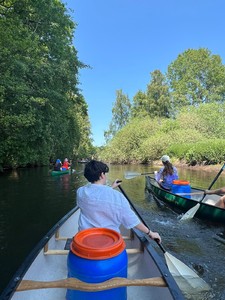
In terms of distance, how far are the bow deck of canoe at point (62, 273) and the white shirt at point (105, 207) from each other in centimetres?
64

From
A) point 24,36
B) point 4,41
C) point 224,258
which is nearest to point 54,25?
point 24,36

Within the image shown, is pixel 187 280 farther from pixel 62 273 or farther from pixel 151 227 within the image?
pixel 151 227

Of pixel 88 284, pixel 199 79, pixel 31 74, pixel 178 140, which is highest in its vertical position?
pixel 199 79

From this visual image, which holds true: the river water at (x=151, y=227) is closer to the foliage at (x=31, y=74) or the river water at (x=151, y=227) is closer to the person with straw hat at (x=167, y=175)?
the person with straw hat at (x=167, y=175)

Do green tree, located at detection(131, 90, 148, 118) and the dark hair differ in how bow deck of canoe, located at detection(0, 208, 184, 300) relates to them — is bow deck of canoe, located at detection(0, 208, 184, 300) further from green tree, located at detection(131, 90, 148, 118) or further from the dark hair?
green tree, located at detection(131, 90, 148, 118)

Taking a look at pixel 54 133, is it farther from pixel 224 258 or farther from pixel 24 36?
pixel 224 258

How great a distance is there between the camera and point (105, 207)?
2.93m

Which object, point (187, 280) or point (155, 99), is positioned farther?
point (155, 99)

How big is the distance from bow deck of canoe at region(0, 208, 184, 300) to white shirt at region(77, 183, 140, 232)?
636 millimetres

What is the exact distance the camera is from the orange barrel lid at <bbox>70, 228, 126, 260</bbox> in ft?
7.72

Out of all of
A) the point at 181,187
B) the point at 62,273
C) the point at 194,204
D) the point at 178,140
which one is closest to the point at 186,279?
the point at 62,273

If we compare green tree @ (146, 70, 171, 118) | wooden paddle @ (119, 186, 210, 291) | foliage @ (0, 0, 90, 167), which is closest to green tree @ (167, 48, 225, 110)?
green tree @ (146, 70, 171, 118)

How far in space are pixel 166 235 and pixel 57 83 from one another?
11.2 m

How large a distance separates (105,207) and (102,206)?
0.11 ft
